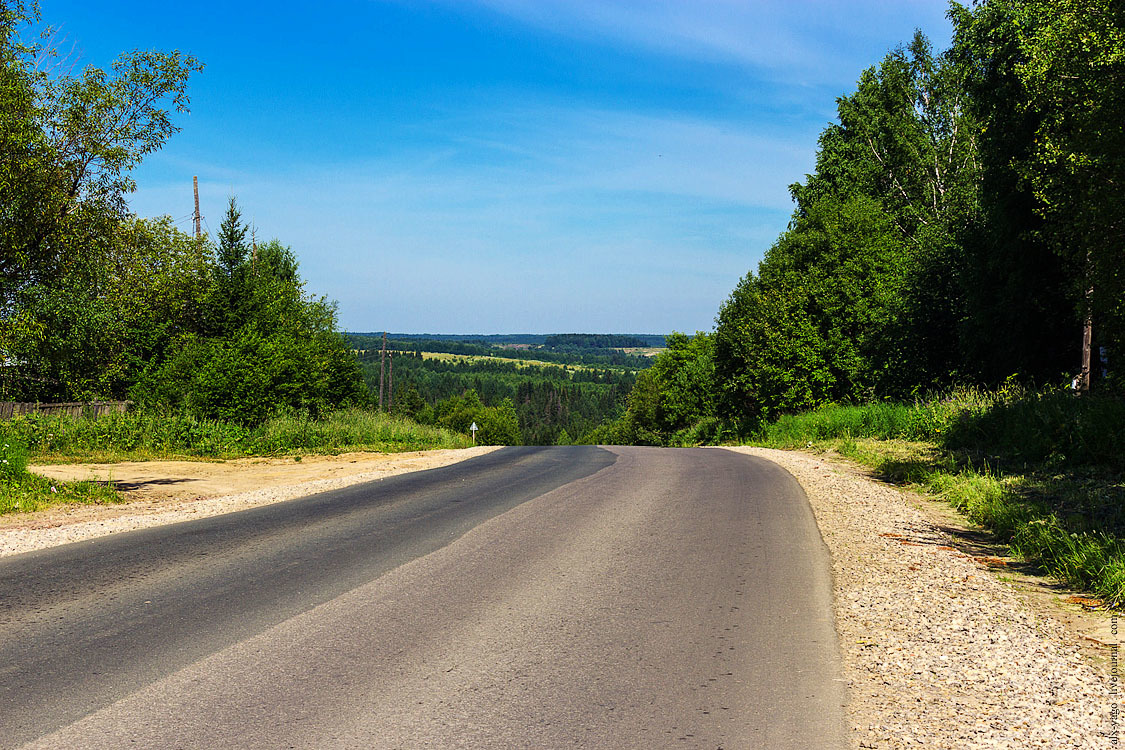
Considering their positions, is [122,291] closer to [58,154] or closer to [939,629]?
[58,154]

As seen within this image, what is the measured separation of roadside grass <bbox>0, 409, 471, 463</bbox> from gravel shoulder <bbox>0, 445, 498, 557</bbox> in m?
1.33

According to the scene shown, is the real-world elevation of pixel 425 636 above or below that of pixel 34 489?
above

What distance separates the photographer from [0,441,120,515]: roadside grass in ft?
36.4

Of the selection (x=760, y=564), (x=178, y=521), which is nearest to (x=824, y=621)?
(x=760, y=564)

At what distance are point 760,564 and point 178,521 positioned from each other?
23.9 feet

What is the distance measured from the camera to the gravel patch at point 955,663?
12.2ft

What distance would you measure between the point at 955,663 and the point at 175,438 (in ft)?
69.1

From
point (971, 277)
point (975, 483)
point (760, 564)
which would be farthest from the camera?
point (971, 277)

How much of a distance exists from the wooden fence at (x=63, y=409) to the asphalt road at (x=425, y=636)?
15.8 metres

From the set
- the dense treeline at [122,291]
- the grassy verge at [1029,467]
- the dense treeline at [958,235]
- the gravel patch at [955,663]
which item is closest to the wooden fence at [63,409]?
the dense treeline at [122,291]

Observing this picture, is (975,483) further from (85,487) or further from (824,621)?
(85,487)

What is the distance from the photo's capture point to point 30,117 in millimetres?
12539

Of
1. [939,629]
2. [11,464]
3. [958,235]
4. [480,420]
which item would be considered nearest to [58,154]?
[11,464]

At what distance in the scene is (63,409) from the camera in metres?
22.2
